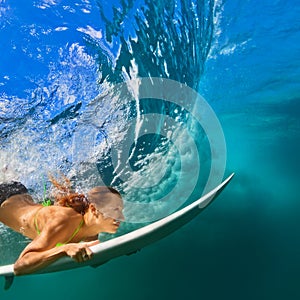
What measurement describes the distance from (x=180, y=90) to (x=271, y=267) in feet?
121

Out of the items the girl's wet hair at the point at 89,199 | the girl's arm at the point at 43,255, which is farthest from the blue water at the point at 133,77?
the girl's arm at the point at 43,255

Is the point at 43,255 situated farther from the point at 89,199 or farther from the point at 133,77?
the point at 133,77

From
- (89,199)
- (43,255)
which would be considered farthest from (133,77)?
(43,255)

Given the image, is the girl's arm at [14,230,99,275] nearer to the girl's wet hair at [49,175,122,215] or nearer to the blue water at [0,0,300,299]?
the girl's wet hair at [49,175,122,215]

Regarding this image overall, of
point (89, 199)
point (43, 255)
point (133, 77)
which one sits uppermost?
point (133, 77)

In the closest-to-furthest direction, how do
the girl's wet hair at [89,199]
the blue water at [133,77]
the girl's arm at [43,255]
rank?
the girl's arm at [43,255] → the girl's wet hair at [89,199] → the blue water at [133,77]

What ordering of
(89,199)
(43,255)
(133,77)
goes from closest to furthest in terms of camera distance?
(43,255), (89,199), (133,77)

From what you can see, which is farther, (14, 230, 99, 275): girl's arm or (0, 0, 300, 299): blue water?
(0, 0, 300, 299): blue water

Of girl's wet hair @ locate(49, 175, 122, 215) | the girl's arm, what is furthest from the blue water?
the girl's arm

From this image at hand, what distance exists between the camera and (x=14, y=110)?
7.88 m

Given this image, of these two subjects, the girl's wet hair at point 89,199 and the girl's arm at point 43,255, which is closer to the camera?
the girl's arm at point 43,255

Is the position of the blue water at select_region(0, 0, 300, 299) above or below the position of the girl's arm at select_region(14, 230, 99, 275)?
above

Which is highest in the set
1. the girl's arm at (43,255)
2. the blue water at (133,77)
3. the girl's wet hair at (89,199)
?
the blue water at (133,77)

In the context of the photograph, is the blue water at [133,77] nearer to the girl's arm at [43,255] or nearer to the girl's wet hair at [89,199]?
the girl's wet hair at [89,199]
